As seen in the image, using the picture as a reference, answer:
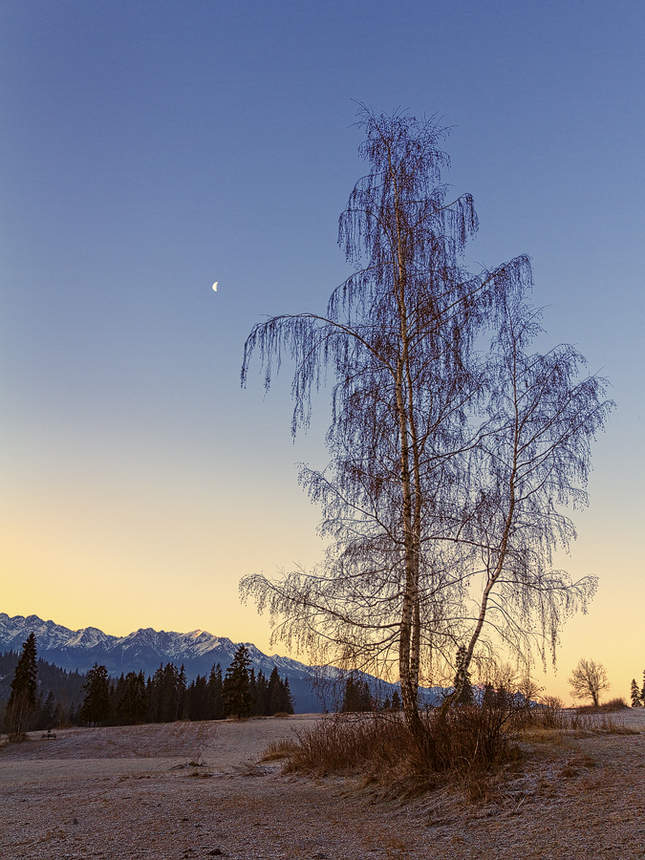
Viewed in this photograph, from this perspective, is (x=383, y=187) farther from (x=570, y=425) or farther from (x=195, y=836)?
(x=195, y=836)

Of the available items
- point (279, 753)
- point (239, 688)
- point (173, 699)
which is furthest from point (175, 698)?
point (279, 753)

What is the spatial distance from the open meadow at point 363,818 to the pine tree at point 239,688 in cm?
5260

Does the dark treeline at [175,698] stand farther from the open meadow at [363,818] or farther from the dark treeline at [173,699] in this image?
the open meadow at [363,818]

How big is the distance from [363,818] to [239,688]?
57237mm

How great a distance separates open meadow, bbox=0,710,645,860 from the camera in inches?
181

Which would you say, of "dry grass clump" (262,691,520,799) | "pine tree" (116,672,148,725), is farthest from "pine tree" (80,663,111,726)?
"dry grass clump" (262,691,520,799)

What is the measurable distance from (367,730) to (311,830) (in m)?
4.14

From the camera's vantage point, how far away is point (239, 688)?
58.3 meters

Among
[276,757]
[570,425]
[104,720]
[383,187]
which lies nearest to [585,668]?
[276,757]

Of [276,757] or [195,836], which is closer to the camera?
[195,836]

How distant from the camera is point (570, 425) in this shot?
10484mm

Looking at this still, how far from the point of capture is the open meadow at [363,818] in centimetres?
459

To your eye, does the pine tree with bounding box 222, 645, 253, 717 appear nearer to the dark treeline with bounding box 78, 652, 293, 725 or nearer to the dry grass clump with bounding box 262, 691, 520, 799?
the dark treeline with bounding box 78, 652, 293, 725

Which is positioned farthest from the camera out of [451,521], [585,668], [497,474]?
A: [585,668]
